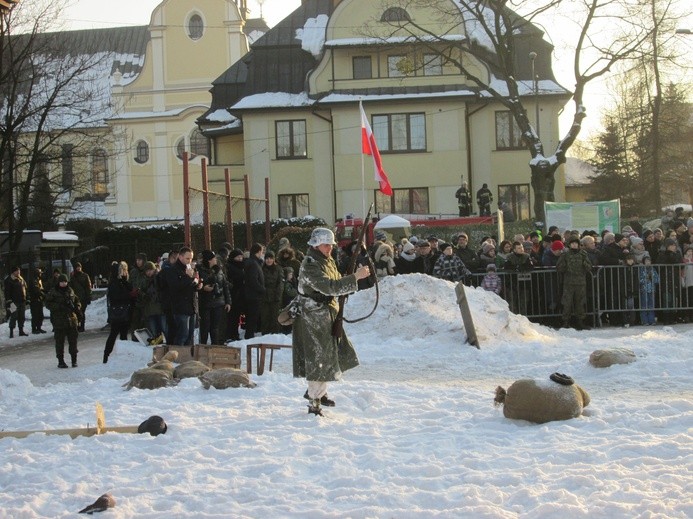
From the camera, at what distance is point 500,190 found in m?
44.6

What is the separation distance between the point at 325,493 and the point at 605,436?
288 cm

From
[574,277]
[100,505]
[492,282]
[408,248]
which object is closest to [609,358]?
[574,277]

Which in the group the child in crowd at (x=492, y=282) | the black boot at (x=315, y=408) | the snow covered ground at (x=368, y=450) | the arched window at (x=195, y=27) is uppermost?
the arched window at (x=195, y=27)

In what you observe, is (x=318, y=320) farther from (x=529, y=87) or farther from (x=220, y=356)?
(x=529, y=87)

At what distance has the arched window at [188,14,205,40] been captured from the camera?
6028 cm

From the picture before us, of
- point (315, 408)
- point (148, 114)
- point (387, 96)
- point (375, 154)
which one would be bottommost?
point (315, 408)

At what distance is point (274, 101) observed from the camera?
44844 mm

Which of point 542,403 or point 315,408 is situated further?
point 315,408

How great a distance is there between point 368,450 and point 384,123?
117ft

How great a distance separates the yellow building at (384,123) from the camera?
43.6 metres

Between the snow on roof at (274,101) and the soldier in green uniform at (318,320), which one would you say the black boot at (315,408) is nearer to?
the soldier in green uniform at (318,320)

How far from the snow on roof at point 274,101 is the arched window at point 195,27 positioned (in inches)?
658

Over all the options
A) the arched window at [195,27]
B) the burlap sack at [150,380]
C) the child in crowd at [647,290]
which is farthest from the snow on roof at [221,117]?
the burlap sack at [150,380]

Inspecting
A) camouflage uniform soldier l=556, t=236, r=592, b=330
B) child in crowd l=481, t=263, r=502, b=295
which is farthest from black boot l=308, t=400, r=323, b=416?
camouflage uniform soldier l=556, t=236, r=592, b=330
